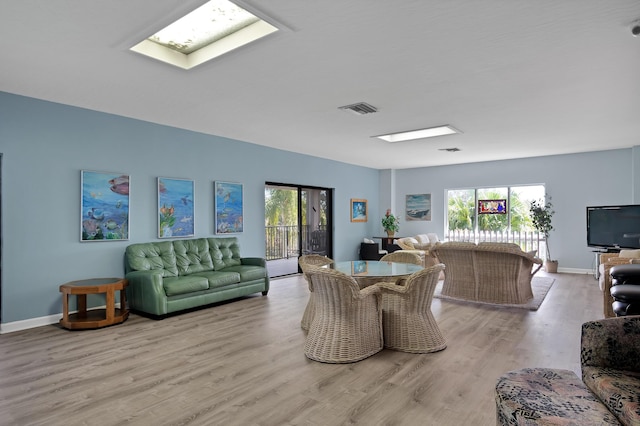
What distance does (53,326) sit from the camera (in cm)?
450

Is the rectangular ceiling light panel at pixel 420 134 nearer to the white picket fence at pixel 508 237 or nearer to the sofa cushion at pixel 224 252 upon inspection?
the sofa cushion at pixel 224 252

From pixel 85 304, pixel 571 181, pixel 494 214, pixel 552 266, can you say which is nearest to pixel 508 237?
pixel 494 214

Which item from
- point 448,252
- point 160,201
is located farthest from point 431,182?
point 160,201

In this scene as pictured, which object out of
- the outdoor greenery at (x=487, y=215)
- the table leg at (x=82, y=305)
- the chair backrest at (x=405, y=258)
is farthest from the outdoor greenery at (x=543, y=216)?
the table leg at (x=82, y=305)

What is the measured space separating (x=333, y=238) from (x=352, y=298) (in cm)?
595

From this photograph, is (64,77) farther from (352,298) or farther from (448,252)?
(448,252)

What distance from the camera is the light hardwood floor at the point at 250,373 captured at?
2471mm

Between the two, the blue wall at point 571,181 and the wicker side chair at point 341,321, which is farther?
the blue wall at point 571,181

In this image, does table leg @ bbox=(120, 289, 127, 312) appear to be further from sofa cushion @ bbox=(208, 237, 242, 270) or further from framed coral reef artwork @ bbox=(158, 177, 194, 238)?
sofa cushion @ bbox=(208, 237, 242, 270)

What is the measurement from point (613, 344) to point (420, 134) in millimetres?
5084

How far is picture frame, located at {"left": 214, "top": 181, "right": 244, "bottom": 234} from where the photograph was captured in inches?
257

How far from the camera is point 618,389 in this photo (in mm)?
1556

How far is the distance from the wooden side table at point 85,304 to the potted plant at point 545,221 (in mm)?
8473

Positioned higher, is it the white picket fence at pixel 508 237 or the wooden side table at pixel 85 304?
the white picket fence at pixel 508 237
